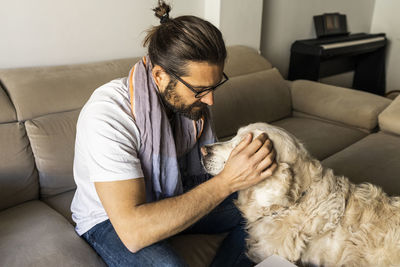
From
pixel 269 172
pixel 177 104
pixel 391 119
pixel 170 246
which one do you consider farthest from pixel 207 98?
pixel 391 119

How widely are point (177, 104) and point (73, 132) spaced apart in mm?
736

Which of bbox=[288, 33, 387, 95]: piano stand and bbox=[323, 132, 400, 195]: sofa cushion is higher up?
bbox=[288, 33, 387, 95]: piano stand

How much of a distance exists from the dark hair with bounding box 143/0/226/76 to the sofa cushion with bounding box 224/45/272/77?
1.54m

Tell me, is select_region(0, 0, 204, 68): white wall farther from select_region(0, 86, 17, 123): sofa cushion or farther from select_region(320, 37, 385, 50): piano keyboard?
select_region(320, 37, 385, 50): piano keyboard

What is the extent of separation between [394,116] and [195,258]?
2.02 m

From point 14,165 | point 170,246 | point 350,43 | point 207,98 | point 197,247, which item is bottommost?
point 197,247

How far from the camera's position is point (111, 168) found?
1087 mm

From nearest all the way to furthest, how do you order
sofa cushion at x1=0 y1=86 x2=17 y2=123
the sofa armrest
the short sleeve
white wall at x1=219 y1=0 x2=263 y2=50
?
the short sleeve, sofa cushion at x1=0 y1=86 x2=17 y2=123, the sofa armrest, white wall at x1=219 y1=0 x2=263 y2=50

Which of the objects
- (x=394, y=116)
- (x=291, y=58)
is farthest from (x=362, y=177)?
(x=291, y=58)

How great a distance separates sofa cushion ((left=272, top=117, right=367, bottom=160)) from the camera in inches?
97.0

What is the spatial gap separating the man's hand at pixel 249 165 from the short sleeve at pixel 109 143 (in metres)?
0.31

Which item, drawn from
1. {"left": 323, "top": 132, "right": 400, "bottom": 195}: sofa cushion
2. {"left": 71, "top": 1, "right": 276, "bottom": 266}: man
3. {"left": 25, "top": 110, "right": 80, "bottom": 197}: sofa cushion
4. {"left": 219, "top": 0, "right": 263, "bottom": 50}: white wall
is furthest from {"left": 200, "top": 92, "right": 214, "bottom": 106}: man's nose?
{"left": 219, "top": 0, "right": 263, "bottom": 50}: white wall

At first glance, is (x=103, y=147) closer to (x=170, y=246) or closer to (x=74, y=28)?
(x=170, y=246)

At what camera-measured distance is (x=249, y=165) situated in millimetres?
1148
